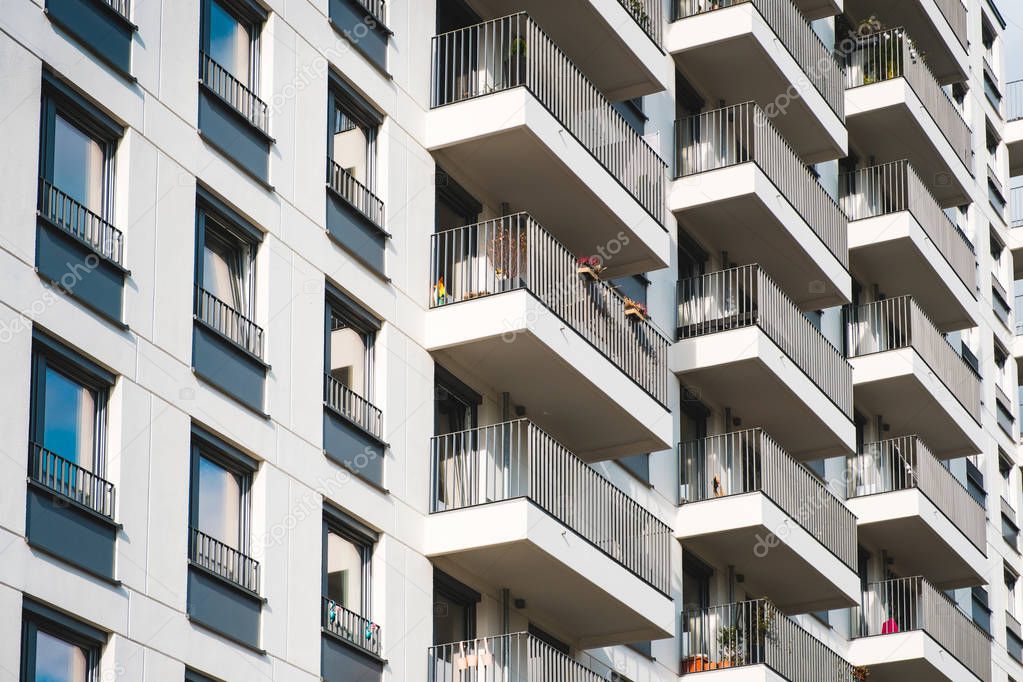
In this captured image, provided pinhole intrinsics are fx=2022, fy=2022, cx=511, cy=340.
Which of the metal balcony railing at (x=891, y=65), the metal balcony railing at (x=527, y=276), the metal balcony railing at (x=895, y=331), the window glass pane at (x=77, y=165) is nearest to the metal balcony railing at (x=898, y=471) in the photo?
the metal balcony railing at (x=895, y=331)

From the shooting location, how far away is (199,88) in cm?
2377

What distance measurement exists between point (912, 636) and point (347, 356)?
17.4 metres

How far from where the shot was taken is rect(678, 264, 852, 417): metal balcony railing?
3478 cm

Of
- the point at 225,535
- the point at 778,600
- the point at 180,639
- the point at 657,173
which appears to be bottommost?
the point at 180,639

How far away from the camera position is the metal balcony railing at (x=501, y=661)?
26219 mm

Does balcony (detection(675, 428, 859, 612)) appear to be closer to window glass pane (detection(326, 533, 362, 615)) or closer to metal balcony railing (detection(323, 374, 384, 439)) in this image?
metal balcony railing (detection(323, 374, 384, 439))

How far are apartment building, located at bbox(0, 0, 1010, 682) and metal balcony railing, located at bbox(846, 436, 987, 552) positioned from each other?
10cm

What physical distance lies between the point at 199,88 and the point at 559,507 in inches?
309

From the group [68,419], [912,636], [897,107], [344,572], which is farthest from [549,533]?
[897,107]

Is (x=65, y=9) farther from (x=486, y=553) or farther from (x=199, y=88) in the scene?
(x=486, y=553)

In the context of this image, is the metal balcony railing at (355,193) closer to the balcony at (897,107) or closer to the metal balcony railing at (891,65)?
the balcony at (897,107)

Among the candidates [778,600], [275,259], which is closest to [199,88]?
[275,259]

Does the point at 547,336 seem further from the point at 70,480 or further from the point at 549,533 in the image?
the point at 70,480

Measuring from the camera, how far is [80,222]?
847 inches
